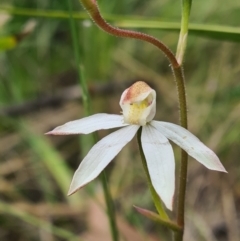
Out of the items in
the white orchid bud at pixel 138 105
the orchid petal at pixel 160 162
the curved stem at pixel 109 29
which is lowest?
the orchid petal at pixel 160 162

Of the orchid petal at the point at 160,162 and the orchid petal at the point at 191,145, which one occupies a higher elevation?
the orchid petal at the point at 191,145

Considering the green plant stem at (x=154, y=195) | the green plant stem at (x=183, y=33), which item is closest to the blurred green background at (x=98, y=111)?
the green plant stem at (x=183, y=33)

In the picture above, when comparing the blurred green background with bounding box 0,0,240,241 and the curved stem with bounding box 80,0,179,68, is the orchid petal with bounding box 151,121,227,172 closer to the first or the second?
the curved stem with bounding box 80,0,179,68

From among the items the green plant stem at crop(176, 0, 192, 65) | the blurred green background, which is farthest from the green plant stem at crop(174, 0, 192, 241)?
the blurred green background

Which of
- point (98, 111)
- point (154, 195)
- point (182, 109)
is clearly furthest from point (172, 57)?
point (98, 111)

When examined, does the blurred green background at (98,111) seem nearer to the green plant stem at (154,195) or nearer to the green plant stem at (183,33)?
the green plant stem at (183,33)

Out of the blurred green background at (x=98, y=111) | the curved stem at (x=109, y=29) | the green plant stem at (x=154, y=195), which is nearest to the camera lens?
the curved stem at (x=109, y=29)

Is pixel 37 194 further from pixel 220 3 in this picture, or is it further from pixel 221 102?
pixel 220 3
